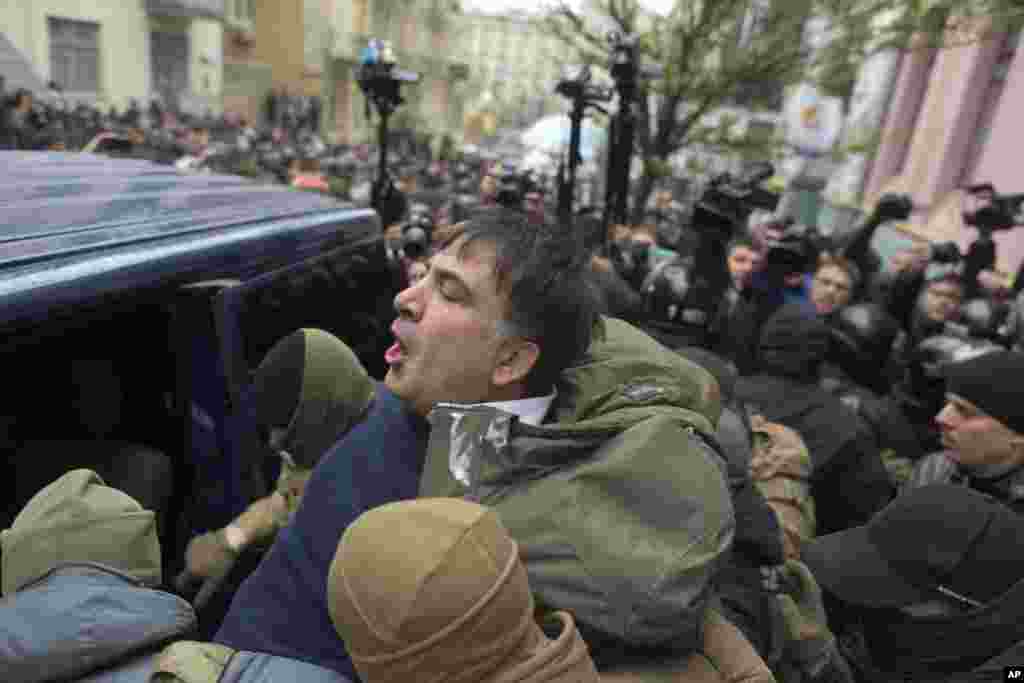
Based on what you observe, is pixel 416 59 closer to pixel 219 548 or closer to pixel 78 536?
pixel 219 548

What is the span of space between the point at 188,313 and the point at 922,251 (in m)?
5.01

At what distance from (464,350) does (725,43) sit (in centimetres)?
771

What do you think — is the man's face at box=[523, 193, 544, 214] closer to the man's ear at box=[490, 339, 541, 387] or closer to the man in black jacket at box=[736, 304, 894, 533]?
the man in black jacket at box=[736, 304, 894, 533]

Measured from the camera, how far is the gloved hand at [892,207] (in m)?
5.15

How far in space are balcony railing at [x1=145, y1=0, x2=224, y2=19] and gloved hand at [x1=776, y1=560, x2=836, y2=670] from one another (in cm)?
2269

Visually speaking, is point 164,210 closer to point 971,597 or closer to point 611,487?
point 611,487

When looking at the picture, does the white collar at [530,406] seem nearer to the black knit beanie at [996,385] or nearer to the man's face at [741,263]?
the black knit beanie at [996,385]

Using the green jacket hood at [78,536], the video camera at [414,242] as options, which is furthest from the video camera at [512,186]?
the green jacket hood at [78,536]

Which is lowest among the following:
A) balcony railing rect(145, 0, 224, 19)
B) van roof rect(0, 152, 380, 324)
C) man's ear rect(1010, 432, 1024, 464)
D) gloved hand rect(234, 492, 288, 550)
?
gloved hand rect(234, 492, 288, 550)

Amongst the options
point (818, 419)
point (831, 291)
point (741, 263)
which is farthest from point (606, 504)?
point (831, 291)

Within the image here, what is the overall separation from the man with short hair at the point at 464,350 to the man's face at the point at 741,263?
2.97 m

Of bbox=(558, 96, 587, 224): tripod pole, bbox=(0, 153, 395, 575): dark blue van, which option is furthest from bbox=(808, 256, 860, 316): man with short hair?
bbox=(0, 153, 395, 575): dark blue van

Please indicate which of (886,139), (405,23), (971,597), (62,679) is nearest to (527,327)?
(62,679)

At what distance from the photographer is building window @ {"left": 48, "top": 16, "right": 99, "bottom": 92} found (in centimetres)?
1706
